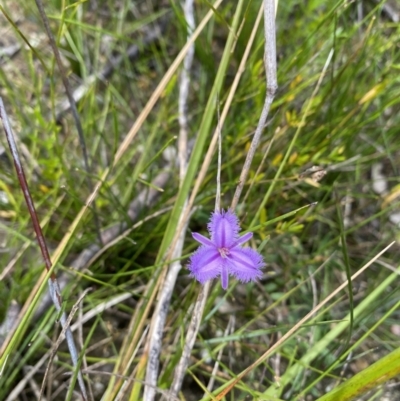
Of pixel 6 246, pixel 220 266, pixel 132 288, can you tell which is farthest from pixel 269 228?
pixel 6 246

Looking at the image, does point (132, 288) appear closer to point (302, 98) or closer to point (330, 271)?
point (330, 271)

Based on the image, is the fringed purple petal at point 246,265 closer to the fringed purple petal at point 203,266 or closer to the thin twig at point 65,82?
the fringed purple petal at point 203,266

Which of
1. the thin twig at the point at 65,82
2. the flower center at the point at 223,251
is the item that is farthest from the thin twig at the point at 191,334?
the thin twig at the point at 65,82

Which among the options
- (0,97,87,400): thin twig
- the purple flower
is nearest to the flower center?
the purple flower

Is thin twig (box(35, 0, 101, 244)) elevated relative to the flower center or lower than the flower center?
elevated

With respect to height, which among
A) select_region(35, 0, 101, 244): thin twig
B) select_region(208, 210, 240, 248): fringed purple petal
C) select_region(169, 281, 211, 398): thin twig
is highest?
select_region(35, 0, 101, 244): thin twig

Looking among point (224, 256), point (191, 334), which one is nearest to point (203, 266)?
point (224, 256)

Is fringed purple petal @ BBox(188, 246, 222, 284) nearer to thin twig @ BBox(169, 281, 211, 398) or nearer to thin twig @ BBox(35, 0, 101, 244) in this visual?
thin twig @ BBox(169, 281, 211, 398)

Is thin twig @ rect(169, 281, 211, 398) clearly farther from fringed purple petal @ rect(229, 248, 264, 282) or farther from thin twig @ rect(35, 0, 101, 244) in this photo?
thin twig @ rect(35, 0, 101, 244)

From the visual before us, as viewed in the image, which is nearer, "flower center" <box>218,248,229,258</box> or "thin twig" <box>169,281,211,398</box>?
"flower center" <box>218,248,229,258</box>
